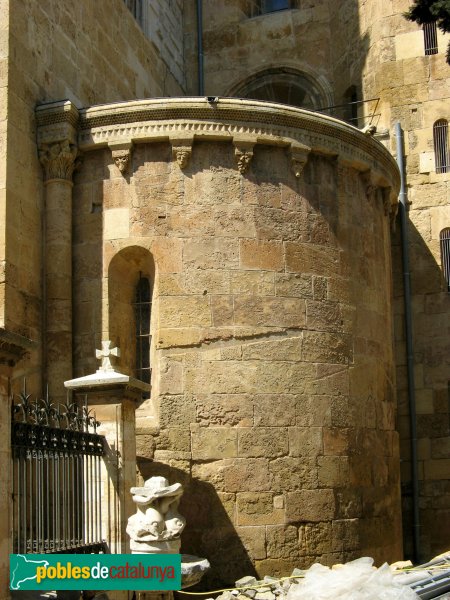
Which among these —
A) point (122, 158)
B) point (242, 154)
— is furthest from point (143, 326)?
point (242, 154)

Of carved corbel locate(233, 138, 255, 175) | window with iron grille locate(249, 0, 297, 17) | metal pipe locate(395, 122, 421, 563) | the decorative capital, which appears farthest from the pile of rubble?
window with iron grille locate(249, 0, 297, 17)

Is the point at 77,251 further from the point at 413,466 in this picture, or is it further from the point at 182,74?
the point at 182,74

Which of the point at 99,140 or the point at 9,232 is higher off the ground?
the point at 99,140

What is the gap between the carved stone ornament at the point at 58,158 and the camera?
551 inches

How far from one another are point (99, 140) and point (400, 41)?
24.8ft

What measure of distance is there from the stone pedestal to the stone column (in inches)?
82.0

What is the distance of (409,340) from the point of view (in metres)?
17.9

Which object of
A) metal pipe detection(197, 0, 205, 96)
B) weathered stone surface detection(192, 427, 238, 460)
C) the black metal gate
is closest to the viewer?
the black metal gate

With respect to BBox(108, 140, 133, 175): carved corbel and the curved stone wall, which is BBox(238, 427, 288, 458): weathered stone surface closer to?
the curved stone wall

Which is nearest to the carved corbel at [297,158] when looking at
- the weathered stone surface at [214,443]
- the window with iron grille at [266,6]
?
the weathered stone surface at [214,443]

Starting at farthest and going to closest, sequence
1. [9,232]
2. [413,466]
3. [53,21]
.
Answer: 1. [413,466]
2. [53,21]
3. [9,232]

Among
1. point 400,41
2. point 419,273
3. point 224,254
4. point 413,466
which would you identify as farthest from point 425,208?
point 224,254

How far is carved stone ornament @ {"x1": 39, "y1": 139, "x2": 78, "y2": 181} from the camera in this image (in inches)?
551

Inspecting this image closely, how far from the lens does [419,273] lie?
18.2 meters
